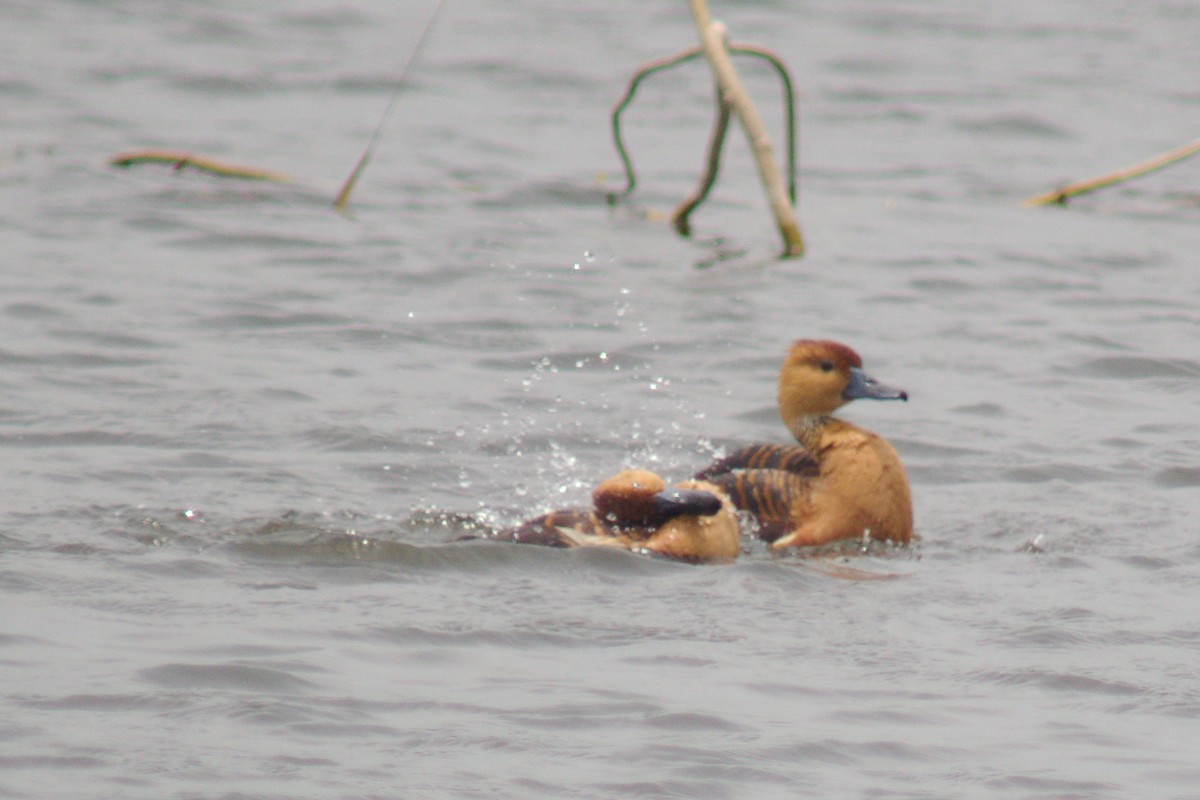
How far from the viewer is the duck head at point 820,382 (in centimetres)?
890

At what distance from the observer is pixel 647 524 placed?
8.04 m

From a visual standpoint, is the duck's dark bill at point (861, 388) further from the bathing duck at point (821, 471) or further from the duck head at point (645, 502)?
the duck head at point (645, 502)

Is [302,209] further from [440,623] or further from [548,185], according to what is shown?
[440,623]

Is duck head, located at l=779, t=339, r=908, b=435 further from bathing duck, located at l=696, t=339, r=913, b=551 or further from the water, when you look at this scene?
the water

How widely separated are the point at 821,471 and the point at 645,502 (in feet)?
3.52

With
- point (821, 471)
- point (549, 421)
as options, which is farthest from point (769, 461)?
point (549, 421)

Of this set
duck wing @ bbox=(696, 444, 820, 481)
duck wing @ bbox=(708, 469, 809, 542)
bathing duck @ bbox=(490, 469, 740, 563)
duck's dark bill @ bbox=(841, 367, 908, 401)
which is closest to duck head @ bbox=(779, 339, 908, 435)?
duck's dark bill @ bbox=(841, 367, 908, 401)

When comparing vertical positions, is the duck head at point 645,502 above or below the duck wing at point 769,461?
above

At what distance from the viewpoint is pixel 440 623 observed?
6938mm

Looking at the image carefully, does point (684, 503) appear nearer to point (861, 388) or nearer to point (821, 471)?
point (821, 471)

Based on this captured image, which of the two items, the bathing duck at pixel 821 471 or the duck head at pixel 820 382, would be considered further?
the duck head at pixel 820 382

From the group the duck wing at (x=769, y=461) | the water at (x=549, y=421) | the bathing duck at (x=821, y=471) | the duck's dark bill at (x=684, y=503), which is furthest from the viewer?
the duck wing at (x=769, y=461)

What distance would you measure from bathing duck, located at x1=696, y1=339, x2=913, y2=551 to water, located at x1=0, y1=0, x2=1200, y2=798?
0.26 meters

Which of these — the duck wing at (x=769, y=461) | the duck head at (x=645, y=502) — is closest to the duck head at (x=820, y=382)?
the duck wing at (x=769, y=461)
